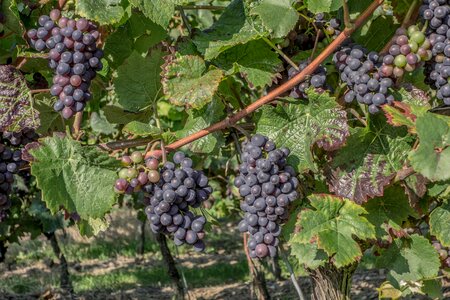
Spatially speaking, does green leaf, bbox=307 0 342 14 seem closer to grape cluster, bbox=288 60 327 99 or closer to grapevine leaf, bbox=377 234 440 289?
grape cluster, bbox=288 60 327 99

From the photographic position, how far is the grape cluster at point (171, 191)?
1738 millimetres

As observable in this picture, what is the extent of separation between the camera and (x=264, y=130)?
191 cm

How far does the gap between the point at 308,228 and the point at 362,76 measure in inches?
16.8

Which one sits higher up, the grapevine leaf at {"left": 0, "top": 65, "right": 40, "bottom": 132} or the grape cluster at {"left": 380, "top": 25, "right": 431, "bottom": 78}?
the grapevine leaf at {"left": 0, "top": 65, "right": 40, "bottom": 132}

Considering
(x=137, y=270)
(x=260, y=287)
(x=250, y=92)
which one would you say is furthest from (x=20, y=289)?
(x=250, y=92)

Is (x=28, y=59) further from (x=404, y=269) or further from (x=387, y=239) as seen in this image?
(x=404, y=269)

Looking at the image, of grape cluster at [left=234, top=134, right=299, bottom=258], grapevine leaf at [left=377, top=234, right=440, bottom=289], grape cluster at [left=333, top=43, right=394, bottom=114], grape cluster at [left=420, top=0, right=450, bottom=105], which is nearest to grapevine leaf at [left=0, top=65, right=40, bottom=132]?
grape cluster at [left=234, top=134, right=299, bottom=258]

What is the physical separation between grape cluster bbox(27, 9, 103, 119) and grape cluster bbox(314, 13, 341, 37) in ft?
2.18

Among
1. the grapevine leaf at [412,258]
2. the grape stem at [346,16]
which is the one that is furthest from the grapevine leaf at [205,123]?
the grapevine leaf at [412,258]

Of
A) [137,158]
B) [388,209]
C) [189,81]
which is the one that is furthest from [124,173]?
[388,209]

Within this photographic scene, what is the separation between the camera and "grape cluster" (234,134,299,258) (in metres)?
1.75

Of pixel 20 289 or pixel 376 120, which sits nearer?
pixel 376 120

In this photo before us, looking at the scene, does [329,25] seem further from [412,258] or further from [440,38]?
[412,258]

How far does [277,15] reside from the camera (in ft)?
6.08
